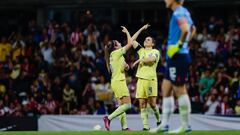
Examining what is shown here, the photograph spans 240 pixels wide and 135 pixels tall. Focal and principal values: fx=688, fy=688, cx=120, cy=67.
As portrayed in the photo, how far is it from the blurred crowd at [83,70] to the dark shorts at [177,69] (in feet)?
38.9

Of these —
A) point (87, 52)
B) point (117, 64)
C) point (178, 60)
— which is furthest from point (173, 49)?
point (87, 52)

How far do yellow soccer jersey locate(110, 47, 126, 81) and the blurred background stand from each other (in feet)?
23.5

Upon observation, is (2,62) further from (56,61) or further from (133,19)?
(133,19)

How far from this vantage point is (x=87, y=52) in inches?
1170

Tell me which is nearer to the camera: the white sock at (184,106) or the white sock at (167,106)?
the white sock at (184,106)

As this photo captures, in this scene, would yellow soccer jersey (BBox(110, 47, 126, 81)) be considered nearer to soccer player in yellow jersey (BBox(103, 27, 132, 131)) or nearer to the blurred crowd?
soccer player in yellow jersey (BBox(103, 27, 132, 131))

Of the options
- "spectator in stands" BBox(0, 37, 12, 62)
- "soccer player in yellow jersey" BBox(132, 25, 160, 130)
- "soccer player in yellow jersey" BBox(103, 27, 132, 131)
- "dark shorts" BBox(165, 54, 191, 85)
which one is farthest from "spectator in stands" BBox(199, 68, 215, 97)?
"dark shorts" BBox(165, 54, 191, 85)

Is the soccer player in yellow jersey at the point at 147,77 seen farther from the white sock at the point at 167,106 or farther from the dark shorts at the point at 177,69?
the dark shorts at the point at 177,69

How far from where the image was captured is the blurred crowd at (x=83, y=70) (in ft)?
87.0

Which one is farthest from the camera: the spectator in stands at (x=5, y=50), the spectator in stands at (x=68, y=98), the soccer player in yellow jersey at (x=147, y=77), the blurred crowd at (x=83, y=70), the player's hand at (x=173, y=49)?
the spectator in stands at (x=5, y=50)

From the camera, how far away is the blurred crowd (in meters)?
26.5

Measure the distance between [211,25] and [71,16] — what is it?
7.22 m

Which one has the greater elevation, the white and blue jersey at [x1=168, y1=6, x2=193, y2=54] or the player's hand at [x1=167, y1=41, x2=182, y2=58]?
the white and blue jersey at [x1=168, y1=6, x2=193, y2=54]

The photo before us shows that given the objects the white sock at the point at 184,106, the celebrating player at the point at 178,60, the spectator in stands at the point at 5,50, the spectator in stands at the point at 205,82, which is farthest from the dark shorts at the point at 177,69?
the spectator in stands at the point at 5,50
